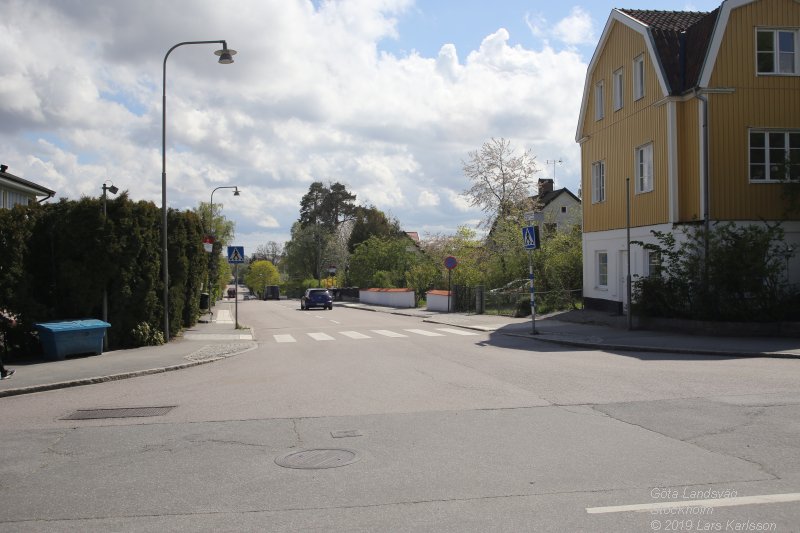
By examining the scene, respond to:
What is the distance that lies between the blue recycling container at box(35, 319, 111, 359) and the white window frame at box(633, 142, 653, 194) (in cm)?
1675

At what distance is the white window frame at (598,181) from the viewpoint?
83.3ft

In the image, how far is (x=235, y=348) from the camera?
18531 millimetres

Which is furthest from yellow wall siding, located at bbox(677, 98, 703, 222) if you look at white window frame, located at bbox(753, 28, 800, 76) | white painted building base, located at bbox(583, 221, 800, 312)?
white window frame, located at bbox(753, 28, 800, 76)

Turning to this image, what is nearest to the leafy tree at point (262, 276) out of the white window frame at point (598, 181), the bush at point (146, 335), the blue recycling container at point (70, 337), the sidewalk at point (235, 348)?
the sidewalk at point (235, 348)

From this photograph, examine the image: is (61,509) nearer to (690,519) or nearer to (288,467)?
(288,467)

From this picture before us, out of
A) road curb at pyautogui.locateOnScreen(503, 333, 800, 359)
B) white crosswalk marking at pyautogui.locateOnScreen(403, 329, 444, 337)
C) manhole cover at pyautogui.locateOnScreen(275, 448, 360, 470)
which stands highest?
road curb at pyautogui.locateOnScreen(503, 333, 800, 359)

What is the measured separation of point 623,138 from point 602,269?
5007 mm

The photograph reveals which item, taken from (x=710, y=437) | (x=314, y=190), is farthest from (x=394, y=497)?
(x=314, y=190)

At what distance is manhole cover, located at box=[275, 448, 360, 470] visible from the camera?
6.53m

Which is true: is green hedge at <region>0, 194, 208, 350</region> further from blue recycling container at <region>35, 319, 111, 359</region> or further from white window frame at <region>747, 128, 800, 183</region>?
white window frame at <region>747, 128, 800, 183</region>

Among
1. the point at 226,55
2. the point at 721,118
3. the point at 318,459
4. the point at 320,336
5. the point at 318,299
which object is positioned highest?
the point at 226,55

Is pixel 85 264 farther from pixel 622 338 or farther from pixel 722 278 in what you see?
pixel 722 278

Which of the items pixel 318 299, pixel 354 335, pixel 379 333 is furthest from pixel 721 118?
pixel 318 299

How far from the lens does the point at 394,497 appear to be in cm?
549
